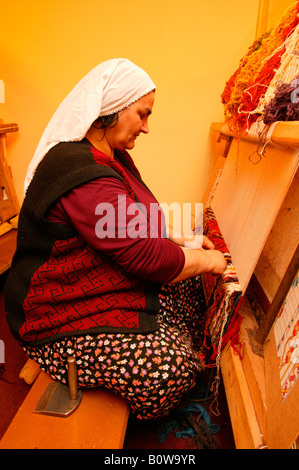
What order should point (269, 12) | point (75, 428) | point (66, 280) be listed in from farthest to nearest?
point (269, 12) < point (66, 280) < point (75, 428)

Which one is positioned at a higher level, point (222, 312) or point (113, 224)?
point (113, 224)

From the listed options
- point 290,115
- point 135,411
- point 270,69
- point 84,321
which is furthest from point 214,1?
point 135,411

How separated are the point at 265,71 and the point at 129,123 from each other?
1.78ft

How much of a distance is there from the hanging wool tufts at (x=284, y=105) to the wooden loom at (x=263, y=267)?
2.4 inches

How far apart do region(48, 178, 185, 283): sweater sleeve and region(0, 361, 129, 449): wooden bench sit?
0.39 meters

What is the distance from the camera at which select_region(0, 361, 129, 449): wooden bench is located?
2.40 feet

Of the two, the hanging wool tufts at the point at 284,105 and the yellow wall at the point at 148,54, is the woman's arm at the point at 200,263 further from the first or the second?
the yellow wall at the point at 148,54

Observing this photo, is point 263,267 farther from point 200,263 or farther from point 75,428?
point 75,428

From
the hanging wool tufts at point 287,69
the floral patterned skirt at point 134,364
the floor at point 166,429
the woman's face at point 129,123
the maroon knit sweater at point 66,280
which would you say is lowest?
the floor at point 166,429

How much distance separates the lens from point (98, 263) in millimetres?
879

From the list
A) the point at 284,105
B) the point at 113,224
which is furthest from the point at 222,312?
the point at 284,105

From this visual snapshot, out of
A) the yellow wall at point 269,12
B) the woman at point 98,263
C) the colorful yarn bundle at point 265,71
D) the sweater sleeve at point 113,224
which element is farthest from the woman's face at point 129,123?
the yellow wall at point 269,12

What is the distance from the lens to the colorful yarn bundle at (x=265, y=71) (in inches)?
36.7

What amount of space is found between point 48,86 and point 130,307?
5.09ft
